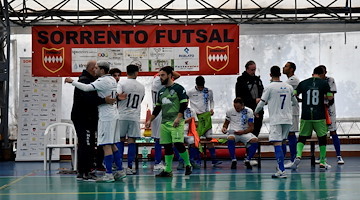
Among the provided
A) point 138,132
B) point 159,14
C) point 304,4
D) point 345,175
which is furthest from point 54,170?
point 304,4

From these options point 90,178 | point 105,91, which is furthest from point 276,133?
point 90,178

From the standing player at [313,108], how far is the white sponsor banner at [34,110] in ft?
22.2

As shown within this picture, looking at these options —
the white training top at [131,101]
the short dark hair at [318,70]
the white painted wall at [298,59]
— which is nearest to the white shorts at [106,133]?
the white training top at [131,101]

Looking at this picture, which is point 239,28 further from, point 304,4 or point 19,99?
point 19,99

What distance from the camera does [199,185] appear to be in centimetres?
1087

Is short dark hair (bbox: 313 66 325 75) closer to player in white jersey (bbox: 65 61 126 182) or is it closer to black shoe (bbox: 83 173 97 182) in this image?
player in white jersey (bbox: 65 61 126 182)

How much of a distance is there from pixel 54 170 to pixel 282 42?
6.94 metres

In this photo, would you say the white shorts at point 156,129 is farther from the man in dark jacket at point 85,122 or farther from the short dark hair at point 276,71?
the short dark hair at point 276,71

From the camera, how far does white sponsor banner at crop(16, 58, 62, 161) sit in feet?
58.3

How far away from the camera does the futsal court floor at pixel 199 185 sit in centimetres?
953

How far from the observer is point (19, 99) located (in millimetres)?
17828

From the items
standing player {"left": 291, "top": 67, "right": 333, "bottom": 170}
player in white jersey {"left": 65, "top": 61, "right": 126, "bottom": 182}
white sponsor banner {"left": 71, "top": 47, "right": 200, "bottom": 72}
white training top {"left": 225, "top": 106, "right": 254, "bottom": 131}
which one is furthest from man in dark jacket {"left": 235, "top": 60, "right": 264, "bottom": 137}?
player in white jersey {"left": 65, "top": 61, "right": 126, "bottom": 182}

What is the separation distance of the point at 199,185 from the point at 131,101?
3.02m

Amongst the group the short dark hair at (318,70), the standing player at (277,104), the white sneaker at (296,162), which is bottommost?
the white sneaker at (296,162)
